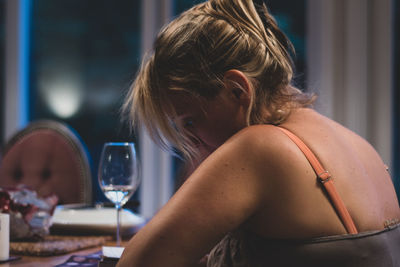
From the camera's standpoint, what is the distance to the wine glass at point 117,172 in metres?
1.15

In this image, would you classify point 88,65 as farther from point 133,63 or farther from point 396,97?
point 396,97

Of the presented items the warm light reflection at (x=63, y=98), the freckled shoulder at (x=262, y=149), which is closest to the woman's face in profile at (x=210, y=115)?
the freckled shoulder at (x=262, y=149)

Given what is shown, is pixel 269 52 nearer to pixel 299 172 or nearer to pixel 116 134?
pixel 299 172

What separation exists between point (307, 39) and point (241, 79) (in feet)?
6.72

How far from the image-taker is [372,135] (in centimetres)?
255

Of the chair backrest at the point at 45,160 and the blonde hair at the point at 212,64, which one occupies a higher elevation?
the blonde hair at the point at 212,64

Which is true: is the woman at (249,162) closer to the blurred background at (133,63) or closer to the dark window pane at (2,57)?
the blurred background at (133,63)

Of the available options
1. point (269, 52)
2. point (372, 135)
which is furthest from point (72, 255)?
point (372, 135)

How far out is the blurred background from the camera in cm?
254

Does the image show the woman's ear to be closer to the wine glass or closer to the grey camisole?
the grey camisole

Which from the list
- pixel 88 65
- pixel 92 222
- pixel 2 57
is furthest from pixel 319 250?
pixel 2 57

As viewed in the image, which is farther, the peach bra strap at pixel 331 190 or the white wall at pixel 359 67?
the white wall at pixel 359 67

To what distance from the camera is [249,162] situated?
2.48ft

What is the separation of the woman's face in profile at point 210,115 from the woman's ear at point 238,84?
1 centimetres
